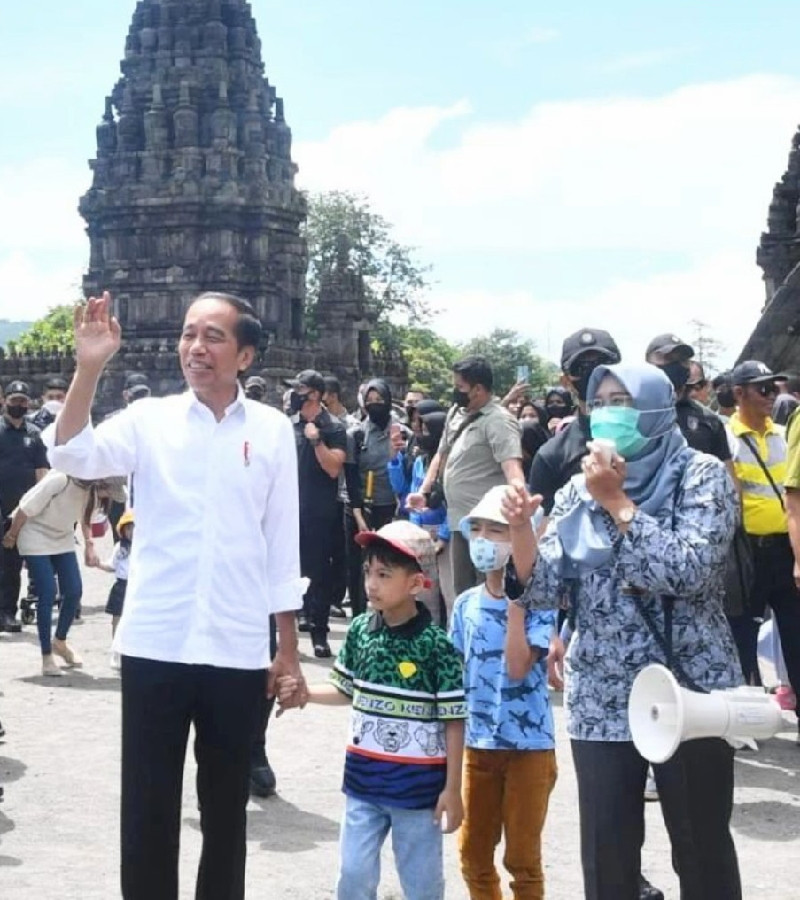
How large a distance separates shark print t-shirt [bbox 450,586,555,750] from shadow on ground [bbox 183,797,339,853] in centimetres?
166

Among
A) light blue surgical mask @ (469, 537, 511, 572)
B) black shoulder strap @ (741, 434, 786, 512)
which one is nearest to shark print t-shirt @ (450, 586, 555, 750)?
light blue surgical mask @ (469, 537, 511, 572)

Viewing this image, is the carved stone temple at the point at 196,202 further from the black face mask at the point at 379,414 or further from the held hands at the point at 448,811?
the held hands at the point at 448,811

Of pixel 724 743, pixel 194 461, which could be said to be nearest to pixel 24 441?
pixel 194 461

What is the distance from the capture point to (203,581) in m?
5.12

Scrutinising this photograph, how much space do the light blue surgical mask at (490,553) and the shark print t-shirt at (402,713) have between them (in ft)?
1.68

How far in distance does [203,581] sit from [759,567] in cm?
466

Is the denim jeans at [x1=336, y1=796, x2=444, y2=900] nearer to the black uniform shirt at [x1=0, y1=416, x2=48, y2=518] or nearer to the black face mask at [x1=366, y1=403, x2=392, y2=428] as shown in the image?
the black face mask at [x1=366, y1=403, x2=392, y2=428]

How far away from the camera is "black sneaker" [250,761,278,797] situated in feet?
26.9

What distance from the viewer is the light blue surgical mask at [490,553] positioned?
231 inches

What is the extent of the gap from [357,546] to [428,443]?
2.09m

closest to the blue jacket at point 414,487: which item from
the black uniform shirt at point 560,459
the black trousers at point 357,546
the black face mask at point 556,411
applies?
the black trousers at point 357,546

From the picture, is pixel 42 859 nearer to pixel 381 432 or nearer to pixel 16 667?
pixel 16 667

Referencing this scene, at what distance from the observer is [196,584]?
512cm

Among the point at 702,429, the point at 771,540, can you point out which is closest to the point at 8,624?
the point at 771,540
